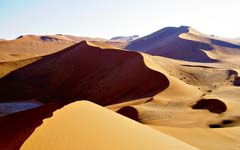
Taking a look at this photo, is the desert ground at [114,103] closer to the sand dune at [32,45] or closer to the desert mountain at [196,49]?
the desert mountain at [196,49]

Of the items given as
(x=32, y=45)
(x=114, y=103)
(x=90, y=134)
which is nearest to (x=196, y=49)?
(x=32, y=45)

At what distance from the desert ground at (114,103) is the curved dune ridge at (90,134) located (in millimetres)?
15

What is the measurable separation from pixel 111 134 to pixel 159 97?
10.8 metres

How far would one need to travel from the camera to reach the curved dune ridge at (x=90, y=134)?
5230mm

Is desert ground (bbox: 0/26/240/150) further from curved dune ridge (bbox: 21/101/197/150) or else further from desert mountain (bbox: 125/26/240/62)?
desert mountain (bbox: 125/26/240/62)

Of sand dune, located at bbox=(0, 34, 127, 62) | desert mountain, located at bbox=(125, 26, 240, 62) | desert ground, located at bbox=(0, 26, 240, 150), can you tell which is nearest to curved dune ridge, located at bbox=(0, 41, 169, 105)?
desert ground, located at bbox=(0, 26, 240, 150)

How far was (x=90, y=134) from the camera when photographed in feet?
19.5

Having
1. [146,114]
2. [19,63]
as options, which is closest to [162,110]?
[146,114]

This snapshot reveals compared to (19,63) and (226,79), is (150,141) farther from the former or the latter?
(19,63)

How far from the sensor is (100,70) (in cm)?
2803

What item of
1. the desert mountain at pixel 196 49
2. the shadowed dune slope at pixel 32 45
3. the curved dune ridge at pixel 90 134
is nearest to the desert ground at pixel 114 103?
the curved dune ridge at pixel 90 134

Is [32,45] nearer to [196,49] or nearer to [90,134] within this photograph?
[196,49]

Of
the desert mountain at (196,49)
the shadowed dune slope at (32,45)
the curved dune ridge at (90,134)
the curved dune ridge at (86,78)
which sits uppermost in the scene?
the curved dune ridge at (90,134)

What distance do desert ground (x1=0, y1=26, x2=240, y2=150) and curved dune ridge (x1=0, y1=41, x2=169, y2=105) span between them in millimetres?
76
